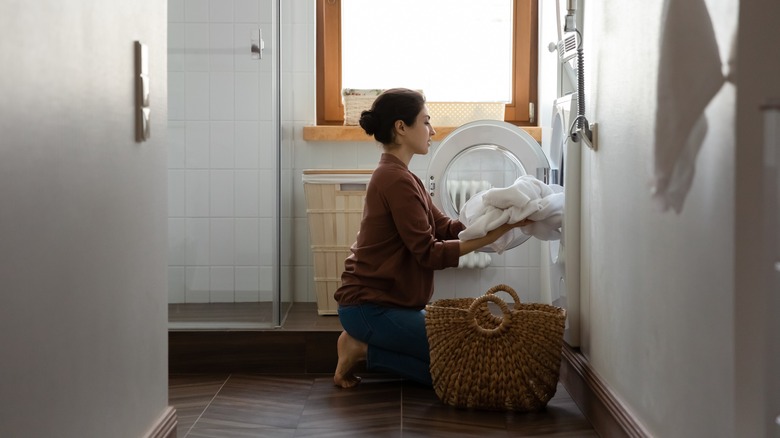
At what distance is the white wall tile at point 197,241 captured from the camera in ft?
11.3

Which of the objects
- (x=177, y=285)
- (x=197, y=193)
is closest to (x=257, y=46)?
(x=197, y=193)

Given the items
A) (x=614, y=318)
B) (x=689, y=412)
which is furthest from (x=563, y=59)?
(x=689, y=412)

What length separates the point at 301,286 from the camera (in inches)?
167

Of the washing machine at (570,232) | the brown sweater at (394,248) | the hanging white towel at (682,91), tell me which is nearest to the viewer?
the hanging white towel at (682,91)

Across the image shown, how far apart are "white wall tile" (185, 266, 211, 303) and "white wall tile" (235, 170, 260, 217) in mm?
247

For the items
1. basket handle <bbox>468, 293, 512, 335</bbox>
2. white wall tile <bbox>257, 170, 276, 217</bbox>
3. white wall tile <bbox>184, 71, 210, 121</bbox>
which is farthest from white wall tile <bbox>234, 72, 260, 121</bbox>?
basket handle <bbox>468, 293, 512, 335</bbox>

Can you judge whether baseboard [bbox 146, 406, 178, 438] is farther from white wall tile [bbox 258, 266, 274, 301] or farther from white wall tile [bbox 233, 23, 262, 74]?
white wall tile [bbox 233, 23, 262, 74]

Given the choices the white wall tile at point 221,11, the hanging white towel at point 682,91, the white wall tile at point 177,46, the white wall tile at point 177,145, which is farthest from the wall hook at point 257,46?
the hanging white towel at point 682,91

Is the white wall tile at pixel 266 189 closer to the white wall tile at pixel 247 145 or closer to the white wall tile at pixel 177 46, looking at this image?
the white wall tile at pixel 247 145

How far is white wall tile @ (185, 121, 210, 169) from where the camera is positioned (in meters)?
3.42

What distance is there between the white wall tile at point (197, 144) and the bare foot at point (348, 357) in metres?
0.83

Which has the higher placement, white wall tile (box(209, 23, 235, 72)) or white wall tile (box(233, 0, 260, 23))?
white wall tile (box(233, 0, 260, 23))

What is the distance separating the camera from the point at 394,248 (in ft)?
10.6

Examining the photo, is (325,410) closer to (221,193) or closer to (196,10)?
(221,193)
